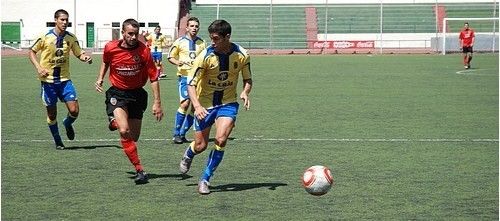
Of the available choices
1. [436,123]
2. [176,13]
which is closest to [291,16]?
[176,13]

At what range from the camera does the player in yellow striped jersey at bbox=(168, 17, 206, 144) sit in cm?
1492

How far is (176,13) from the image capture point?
67.7 m

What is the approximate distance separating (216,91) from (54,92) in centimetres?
449

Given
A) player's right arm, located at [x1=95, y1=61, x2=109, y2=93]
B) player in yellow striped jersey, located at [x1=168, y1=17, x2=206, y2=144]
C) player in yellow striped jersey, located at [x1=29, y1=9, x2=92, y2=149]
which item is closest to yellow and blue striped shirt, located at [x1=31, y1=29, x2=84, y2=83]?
player in yellow striped jersey, located at [x1=29, y1=9, x2=92, y2=149]

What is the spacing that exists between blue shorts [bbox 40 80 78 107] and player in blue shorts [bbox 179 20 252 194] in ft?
13.5

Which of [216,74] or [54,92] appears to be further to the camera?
[54,92]

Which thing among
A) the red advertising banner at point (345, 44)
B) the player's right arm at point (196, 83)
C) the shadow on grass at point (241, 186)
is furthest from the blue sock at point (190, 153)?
the red advertising banner at point (345, 44)

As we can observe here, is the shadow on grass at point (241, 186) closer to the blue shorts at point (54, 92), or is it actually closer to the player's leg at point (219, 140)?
the player's leg at point (219, 140)

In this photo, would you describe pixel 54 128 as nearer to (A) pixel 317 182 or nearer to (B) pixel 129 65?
(B) pixel 129 65

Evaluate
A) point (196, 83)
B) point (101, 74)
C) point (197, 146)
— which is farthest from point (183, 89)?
point (196, 83)

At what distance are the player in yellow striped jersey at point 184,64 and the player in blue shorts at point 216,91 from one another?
412 centimetres

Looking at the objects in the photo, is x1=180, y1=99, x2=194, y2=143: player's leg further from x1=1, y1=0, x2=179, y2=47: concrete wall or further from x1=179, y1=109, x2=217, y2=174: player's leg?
x1=1, y1=0, x2=179, y2=47: concrete wall

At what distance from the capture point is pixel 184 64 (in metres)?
15.3

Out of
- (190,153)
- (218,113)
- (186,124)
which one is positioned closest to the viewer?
(218,113)
